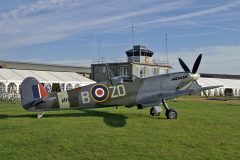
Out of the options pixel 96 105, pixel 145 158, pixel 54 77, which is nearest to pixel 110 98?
pixel 96 105

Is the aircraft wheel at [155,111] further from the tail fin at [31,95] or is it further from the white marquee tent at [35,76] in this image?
the white marquee tent at [35,76]

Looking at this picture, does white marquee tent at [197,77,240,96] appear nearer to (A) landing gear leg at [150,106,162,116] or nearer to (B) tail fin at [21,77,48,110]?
(A) landing gear leg at [150,106,162,116]

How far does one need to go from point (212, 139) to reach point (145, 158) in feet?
10.8

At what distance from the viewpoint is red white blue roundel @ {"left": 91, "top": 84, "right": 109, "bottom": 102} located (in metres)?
15.6

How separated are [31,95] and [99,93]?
312 centimetres

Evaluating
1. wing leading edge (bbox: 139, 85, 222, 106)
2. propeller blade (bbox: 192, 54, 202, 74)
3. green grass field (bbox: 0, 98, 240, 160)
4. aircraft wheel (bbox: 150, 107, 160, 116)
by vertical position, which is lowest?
green grass field (bbox: 0, 98, 240, 160)

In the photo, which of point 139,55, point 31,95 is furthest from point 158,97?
point 139,55

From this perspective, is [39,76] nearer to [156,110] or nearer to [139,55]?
[139,55]

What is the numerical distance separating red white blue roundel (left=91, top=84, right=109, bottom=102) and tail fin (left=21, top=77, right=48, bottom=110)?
2258 millimetres

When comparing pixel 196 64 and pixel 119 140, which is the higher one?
pixel 196 64

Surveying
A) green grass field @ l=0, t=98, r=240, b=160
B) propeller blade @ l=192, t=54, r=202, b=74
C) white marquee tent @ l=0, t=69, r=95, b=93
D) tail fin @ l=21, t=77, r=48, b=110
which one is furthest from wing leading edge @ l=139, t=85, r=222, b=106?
white marquee tent @ l=0, t=69, r=95, b=93

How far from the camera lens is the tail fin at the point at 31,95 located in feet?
49.2

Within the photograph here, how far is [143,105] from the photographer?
52.2ft

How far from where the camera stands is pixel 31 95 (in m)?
15.1
